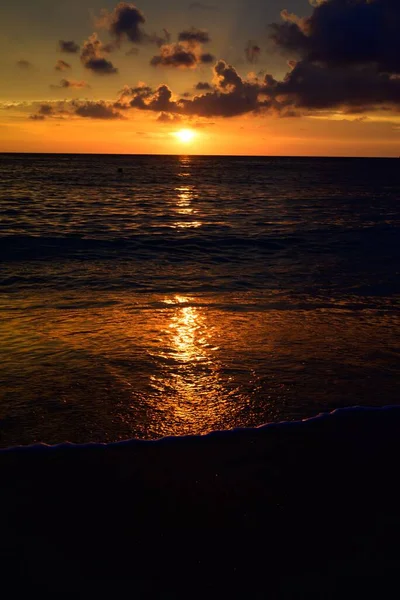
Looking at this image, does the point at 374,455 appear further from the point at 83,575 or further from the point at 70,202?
the point at 70,202

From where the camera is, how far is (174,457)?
15.5ft

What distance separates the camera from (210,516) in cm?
393

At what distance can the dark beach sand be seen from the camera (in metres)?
3.36

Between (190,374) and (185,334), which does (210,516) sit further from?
(185,334)

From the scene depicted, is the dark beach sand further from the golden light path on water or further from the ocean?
the golden light path on water

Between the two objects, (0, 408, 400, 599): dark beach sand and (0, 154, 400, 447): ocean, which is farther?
(0, 154, 400, 447): ocean

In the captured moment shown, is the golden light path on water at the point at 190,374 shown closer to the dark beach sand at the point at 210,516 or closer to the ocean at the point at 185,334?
the ocean at the point at 185,334

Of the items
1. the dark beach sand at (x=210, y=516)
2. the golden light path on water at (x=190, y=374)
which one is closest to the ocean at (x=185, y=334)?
the golden light path on water at (x=190, y=374)

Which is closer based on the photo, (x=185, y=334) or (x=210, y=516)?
(x=210, y=516)

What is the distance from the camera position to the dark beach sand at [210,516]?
3.36m

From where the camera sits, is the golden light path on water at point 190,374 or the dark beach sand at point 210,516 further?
the golden light path on water at point 190,374

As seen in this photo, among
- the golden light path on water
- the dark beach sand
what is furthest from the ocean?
the dark beach sand

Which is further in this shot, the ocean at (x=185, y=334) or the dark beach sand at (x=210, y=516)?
the ocean at (x=185, y=334)

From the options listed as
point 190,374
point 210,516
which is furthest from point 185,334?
point 210,516
